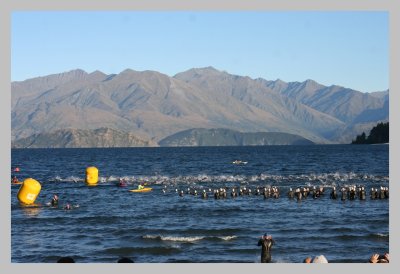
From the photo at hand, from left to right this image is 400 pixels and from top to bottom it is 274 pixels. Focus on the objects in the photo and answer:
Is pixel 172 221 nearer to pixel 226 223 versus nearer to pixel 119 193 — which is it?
pixel 226 223

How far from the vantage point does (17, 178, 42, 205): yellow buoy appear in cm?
6169

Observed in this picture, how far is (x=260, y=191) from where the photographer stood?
76125mm

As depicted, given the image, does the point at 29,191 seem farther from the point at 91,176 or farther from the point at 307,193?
the point at 91,176

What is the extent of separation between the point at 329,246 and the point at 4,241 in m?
22.3

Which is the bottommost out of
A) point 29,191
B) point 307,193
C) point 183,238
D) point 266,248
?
point 183,238

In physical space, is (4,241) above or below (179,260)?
above

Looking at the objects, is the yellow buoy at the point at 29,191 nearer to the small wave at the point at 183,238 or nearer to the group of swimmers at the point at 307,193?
the group of swimmers at the point at 307,193

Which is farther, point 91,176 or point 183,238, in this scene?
point 91,176

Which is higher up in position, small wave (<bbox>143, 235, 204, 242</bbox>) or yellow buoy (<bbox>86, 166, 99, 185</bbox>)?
yellow buoy (<bbox>86, 166, 99, 185</bbox>)

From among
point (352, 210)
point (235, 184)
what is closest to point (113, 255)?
point (352, 210)

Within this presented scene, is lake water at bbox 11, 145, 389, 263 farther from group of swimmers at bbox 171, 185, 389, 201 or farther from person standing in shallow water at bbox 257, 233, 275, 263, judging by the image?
person standing in shallow water at bbox 257, 233, 275, 263

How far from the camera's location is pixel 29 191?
210 ft

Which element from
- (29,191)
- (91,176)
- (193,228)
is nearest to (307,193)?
(193,228)

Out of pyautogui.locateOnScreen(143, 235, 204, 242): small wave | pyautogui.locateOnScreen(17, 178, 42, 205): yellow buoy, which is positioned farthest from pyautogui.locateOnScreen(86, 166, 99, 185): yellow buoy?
pyautogui.locateOnScreen(143, 235, 204, 242): small wave
